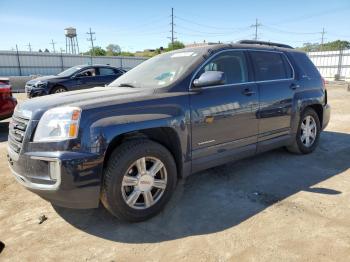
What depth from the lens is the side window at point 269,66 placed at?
14.8 feet

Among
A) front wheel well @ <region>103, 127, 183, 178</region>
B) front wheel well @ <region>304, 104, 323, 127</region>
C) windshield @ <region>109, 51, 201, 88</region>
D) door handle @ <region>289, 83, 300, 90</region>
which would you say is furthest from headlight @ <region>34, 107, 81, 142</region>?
front wheel well @ <region>304, 104, 323, 127</region>

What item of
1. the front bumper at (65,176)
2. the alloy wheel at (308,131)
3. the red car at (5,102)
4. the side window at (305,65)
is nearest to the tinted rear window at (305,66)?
the side window at (305,65)

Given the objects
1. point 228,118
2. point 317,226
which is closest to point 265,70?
point 228,118

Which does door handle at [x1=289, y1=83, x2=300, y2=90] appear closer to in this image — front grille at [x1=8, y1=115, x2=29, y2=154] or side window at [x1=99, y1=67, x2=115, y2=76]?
front grille at [x1=8, y1=115, x2=29, y2=154]

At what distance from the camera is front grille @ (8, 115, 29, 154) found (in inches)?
124

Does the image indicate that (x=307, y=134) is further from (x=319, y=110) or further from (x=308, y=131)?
(x=319, y=110)

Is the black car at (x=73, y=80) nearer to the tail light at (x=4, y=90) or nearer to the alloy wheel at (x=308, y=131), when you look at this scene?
the tail light at (x=4, y=90)

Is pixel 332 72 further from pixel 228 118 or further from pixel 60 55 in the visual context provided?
pixel 228 118

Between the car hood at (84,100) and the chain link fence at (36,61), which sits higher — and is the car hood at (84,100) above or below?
below

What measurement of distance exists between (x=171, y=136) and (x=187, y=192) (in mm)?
881

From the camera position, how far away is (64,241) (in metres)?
3.01

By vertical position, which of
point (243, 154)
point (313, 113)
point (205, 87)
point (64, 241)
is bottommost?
point (64, 241)

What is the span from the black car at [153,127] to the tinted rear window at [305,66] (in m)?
0.44

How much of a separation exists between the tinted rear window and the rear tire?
22.8 inches
